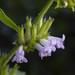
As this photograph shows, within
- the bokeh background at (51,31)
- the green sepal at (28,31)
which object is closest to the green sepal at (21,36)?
the green sepal at (28,31)

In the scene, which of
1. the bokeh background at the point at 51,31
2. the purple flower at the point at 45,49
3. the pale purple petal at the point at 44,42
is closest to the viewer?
the purple flower at the point at 45,49

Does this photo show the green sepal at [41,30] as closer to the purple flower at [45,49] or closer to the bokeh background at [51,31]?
the purple flower at [45,49]

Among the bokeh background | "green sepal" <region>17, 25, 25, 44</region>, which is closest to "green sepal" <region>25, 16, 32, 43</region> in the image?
"green sepal" <region>17, 25, 25, 44</region>

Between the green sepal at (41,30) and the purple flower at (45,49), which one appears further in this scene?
the green sepal at (41,30)

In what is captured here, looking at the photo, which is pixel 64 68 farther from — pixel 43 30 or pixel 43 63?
pixel 43 30

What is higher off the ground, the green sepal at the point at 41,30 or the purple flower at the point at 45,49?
the green sepal at the point at 41,30

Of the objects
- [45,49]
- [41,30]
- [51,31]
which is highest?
[51,31]

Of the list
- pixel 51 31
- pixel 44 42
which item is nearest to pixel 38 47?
pixel 44 42

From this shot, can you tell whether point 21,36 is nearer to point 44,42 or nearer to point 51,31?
point 44,42

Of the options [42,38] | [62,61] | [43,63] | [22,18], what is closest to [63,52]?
[62,61]
